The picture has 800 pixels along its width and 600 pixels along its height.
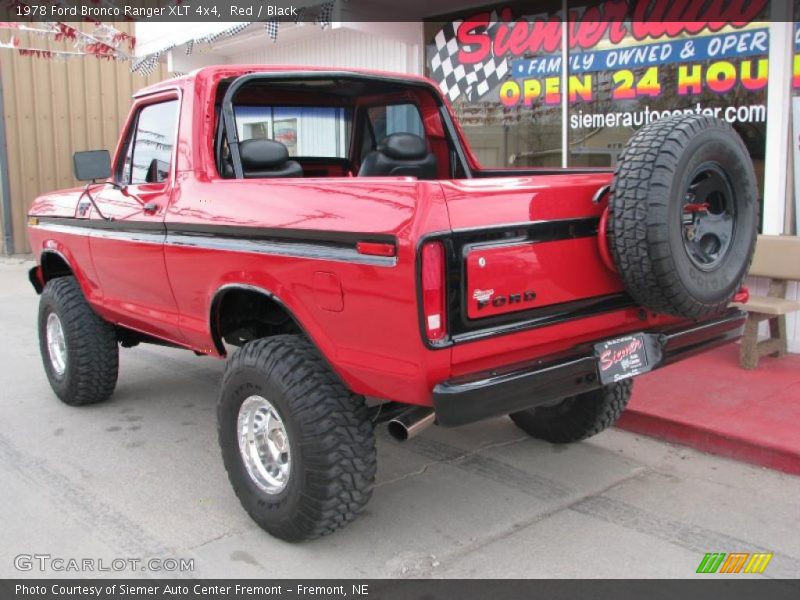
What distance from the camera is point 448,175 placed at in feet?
16.3

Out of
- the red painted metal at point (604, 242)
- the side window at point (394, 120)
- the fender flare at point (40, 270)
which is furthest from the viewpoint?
the fender flare at point (40, 270)

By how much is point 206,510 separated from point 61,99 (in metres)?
13.6

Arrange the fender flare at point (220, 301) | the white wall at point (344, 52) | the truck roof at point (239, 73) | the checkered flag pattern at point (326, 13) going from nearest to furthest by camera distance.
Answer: the fender flare at point (220, 301) → the truck roof at point (239, 73) → the checkered flag pattern at point (326, 13) → the white wall at point (344, 52)

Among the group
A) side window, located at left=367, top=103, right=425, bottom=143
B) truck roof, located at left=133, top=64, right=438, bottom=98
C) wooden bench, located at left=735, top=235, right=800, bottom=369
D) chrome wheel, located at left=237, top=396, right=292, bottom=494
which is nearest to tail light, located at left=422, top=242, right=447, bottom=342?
chrome wheel, located at left=237, top=396, right=292, bottom=494

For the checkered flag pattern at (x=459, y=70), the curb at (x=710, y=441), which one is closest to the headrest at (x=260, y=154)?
the curb at (x=710, y=441)

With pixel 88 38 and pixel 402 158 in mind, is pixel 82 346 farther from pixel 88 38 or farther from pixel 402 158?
pixel 88 38

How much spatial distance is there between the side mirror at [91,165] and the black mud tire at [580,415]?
2.91m

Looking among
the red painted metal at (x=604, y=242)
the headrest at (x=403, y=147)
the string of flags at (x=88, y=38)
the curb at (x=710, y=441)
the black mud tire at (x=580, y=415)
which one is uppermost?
the string of flags at (x=88, y=38)

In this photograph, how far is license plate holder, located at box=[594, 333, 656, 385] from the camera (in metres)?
3.12

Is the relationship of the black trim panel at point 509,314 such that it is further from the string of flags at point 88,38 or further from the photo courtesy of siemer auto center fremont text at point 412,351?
the string of flags at point 88,38

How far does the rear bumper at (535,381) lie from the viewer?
2674 mm

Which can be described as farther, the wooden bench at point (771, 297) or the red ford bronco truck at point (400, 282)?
the wooden bench at point (771, 297)

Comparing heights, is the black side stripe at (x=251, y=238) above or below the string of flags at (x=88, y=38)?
below

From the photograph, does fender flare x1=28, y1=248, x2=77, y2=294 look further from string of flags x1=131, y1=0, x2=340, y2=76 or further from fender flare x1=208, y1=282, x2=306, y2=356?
string of flags x1=131, y1=0, x2=340, y2=76
